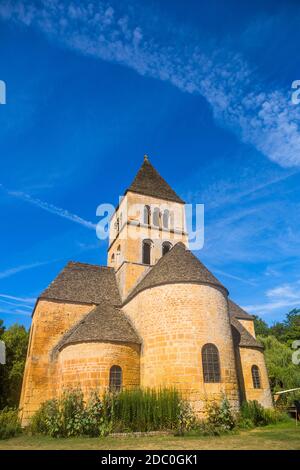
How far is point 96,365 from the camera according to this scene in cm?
1608

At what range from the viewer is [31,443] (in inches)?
431

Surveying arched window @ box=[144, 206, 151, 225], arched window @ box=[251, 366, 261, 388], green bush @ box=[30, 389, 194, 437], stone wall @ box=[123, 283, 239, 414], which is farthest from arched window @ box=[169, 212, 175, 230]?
green bush @ box=[30, 389, 194, 437]

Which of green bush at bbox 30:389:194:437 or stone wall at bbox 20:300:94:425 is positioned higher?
stone wall at bbox 20:300:94:425

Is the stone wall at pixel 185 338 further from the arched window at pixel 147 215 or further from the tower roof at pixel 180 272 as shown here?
the arched window at pixel 147 215

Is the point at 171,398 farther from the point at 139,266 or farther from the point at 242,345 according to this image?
the point at 139,266

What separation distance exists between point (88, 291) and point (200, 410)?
11.1 meters

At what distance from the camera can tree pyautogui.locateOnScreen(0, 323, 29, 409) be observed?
25575 millimetres

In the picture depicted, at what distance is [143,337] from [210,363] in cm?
368

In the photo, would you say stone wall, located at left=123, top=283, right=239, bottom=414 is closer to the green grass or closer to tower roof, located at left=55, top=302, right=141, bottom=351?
tower roof, located at left=55, top=302, right=141, bottom=351

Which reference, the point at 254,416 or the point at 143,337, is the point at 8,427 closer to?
the point at 143,337

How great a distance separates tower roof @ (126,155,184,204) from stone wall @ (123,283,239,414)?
11.1 meters

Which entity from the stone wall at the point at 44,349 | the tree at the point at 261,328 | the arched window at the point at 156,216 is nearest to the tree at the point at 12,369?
the stone wall at the point at 44,349

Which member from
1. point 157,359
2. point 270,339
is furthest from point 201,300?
point 270,339

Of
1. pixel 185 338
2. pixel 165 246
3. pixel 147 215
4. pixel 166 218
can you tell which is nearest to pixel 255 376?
pixel 185 338
